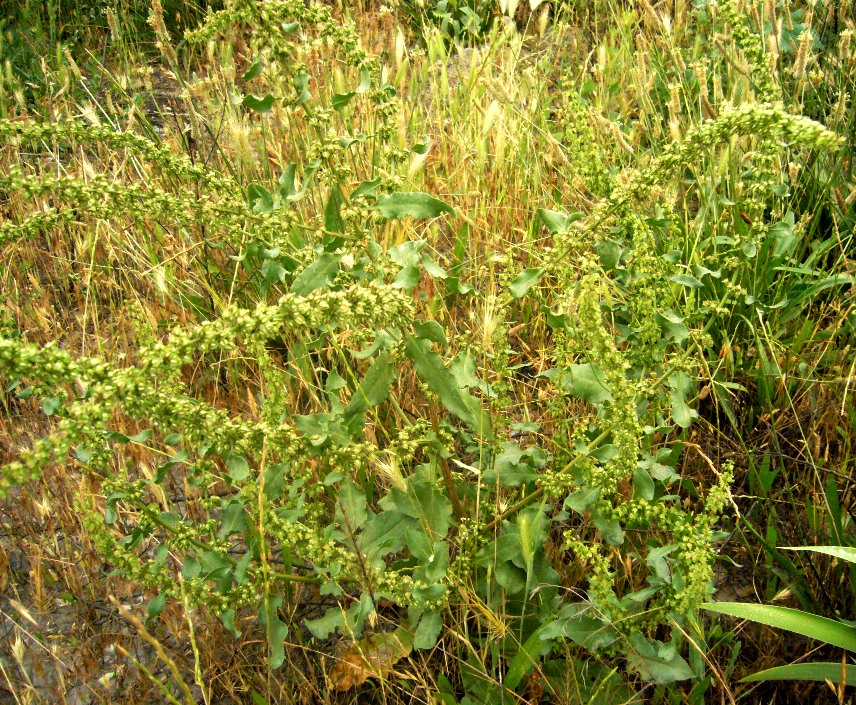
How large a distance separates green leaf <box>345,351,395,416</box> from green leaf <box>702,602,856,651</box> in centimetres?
81

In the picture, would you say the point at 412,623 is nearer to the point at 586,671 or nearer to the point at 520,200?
the point at 586,671

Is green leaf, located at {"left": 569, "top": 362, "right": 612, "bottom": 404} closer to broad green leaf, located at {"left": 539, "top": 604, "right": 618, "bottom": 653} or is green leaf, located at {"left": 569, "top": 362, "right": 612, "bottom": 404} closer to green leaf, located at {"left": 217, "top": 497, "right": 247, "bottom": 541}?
broad green leaf, located at {"left": 539, "top": 604, "right": 618, "bottom": 653}

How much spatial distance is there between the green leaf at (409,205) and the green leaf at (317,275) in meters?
0.15

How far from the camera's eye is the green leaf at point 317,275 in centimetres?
184

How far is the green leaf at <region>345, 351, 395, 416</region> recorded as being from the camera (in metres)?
1.83

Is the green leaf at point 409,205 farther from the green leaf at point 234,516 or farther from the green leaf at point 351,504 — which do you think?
the green leaf at point 234,516

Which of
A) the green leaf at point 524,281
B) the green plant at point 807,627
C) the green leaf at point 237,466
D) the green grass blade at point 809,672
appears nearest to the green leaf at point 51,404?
the green leaf at point 237,466

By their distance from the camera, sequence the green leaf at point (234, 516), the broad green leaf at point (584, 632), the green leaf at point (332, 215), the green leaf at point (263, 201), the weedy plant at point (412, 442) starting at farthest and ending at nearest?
1. the green leaf at point (332, 215)
2. the green leaf at point (263, 201)
3. the green leaf at point (234, 516)
4. the broad green leaf at point (584, 632)
5. the weedy plant at point (412, 442)

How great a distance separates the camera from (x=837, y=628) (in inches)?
66.9

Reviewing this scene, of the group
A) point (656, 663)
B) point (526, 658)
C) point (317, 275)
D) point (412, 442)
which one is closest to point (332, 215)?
point (317, 275)

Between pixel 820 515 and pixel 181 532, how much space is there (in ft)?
5.21

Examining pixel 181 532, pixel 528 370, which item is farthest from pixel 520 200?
pixel 181 532

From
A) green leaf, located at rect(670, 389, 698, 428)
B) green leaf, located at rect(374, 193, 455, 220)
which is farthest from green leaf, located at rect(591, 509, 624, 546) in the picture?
green leaf, located at rect(374, 193, 455, 220)

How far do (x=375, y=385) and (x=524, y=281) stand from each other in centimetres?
40
